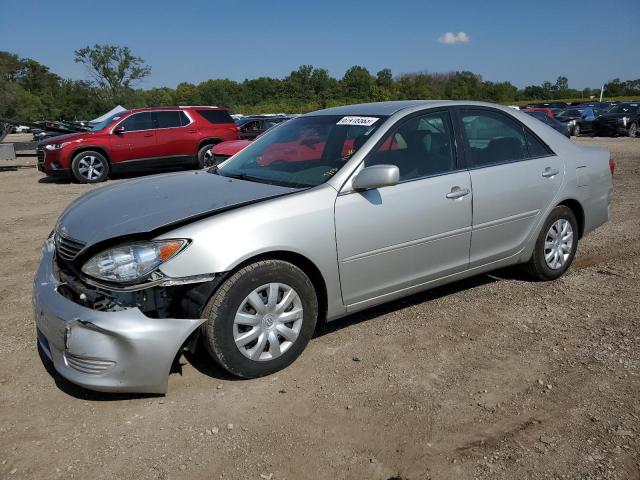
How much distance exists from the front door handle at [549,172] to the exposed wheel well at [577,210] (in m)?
0.29

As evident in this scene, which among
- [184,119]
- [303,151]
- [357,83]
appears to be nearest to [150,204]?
[303,151]

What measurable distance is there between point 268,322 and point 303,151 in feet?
4.83

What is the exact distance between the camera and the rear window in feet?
44.7

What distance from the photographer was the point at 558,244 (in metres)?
4.71

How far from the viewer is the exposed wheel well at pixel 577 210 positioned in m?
4.69

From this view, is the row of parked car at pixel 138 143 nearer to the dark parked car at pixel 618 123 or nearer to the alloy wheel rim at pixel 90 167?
the alloy wheel rim at pixel 90 167

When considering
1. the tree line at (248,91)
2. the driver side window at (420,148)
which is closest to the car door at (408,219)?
the driver side window at (420,148)

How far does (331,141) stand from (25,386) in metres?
2.53

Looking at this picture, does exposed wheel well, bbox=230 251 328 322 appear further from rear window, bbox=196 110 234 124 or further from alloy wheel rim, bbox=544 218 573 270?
rear window, bbox=196 110 234 124

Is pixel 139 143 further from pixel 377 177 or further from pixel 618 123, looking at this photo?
pixel 618 123

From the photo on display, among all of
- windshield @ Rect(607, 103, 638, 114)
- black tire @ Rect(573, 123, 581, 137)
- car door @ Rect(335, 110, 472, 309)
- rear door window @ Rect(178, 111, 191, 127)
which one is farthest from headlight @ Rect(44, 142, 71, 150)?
windshield @ Rect(607, 103, 638, 114)

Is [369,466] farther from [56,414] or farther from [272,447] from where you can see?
[56,414]

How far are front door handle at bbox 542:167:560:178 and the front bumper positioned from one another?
10.2 ft

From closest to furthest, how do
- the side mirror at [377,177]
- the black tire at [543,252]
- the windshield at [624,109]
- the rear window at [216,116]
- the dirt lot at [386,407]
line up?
the dirt lot at [386,407] < the side mirror at [377,177] < the black tire at [543,252] < the rear window at [216,116] < the windshield at [624,109]
